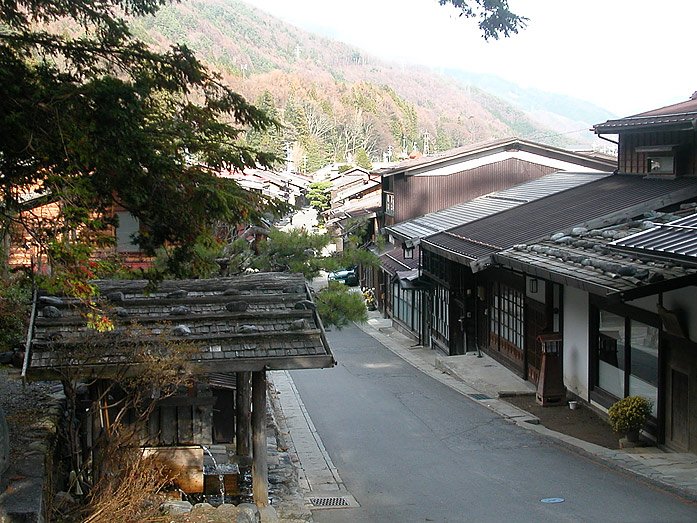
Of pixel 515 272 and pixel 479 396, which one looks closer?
pixel 479 396

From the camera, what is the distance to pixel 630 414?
15.0 m

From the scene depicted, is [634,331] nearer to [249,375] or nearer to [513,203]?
[249,375]

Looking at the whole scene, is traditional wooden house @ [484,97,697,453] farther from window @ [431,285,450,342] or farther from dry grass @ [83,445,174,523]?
dry grass @ [83,445,174,523]

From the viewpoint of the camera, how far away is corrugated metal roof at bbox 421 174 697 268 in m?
19.7

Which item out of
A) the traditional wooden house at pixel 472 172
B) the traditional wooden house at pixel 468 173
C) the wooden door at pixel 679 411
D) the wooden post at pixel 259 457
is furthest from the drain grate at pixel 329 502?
→ the traditional wooden house at pixel 472 172

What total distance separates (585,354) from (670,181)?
225 inches

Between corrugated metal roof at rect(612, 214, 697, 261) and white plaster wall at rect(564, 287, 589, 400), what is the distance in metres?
5.35

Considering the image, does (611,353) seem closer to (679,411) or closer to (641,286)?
(679,411)

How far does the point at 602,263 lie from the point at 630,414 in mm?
2868

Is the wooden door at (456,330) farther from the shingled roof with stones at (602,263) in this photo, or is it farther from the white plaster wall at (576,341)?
the white plaster wall at (576,341)

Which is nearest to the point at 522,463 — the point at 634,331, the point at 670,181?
the point at 634,331

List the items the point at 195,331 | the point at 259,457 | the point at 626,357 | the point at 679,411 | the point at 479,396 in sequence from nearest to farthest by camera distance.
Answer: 1. the point at 195,331
2. the point at 259,457
3. the point at 679,411
4. the point at 626,357
5. the point at 479,396

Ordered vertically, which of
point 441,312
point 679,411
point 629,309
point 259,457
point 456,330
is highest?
point 629,309

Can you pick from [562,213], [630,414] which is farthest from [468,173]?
[630,414]
